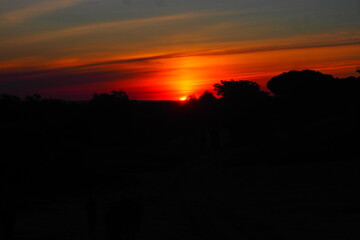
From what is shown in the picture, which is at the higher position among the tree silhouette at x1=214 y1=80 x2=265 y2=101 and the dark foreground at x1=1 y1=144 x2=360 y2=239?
the tree silhouette at x1=214 y1=80 x2=265 y2=101

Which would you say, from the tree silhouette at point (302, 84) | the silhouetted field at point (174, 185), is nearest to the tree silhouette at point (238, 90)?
the tree silhouette at point (302, 84)

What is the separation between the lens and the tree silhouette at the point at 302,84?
230 feet

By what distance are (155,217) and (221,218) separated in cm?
290

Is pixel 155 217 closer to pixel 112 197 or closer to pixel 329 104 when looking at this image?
pixel 112 197

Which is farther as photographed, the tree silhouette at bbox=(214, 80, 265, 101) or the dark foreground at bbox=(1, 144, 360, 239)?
the tree silhouette at bbox=(214, 80, 265, 101)

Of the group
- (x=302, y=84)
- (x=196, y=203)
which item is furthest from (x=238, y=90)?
(x=196, y=203)

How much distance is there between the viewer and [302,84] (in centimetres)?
7262

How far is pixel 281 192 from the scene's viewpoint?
2452cm

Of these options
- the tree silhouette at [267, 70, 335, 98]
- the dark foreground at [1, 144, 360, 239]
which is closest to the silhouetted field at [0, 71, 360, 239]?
the dark foreground at [1, 144, 360, 239]

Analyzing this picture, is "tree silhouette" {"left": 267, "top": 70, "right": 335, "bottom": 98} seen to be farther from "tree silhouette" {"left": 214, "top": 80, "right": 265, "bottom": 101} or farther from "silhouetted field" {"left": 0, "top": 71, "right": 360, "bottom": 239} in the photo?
"silhouetted field" {"left": 0, "top": 71, "right": 360, "bottom": 239}

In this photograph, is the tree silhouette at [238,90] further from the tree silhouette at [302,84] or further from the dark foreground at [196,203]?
the dark foreground at [196,203]

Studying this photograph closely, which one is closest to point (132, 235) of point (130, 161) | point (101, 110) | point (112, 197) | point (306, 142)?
point (112, 197)

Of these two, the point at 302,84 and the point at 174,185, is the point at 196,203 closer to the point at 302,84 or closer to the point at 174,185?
the point at 174,185

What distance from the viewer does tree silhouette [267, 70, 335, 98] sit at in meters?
70.1
